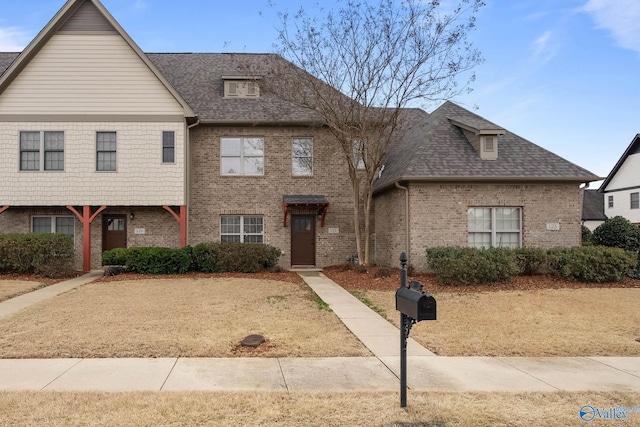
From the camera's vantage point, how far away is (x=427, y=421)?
452 cm

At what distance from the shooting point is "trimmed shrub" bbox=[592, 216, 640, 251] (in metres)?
16.8

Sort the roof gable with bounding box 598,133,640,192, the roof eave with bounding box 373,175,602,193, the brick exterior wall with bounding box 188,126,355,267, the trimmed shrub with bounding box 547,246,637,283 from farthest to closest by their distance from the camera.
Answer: the roof gable with bounding box 598,133,640,192 → the brick exterior wall with bounding box 188,126,355,267 → the roof eave with bounding box 373,175,602,193 → the trimmed shrub with bounding box 547,246,637,283

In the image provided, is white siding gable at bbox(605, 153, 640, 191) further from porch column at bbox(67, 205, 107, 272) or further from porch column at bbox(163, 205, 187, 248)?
porch column at bbox(67, 205, 107, 272)

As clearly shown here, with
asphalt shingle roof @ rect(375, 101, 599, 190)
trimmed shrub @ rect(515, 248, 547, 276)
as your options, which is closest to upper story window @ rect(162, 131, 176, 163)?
asphalt shingle roof @ rect(375, 101, 599, 190)

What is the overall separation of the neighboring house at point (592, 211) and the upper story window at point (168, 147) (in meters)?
38.2

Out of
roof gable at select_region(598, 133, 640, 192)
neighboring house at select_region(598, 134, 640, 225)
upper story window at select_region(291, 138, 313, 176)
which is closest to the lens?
upper story window at select_region(291, 138, 313, 176)

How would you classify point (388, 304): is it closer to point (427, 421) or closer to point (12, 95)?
point (427, 421)

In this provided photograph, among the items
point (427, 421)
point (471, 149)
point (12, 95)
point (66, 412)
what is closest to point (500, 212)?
point (471, 149)

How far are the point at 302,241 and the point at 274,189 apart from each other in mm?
2506

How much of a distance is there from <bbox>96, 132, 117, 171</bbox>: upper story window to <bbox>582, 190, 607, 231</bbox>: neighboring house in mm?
39967

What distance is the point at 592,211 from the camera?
1713 inches

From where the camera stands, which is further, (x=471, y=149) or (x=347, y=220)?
(x=347, y=220)

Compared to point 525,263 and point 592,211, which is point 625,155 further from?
point 525,263

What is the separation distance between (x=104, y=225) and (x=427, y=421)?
1784 centimetres
